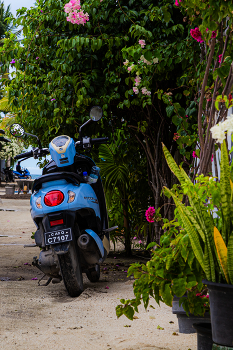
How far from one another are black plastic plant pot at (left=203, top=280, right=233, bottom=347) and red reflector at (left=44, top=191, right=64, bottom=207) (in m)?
1.66

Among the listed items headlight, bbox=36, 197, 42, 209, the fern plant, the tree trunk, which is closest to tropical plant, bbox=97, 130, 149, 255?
the tree trunk

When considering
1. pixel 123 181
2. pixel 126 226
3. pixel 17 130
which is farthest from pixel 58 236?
pixel 126 226

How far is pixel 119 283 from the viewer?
3.70 metres

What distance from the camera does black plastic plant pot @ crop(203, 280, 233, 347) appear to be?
1.36 m

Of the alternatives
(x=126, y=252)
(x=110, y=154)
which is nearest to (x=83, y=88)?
(x=110, y=154)

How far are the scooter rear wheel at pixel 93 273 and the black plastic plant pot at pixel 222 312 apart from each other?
6.90 ft

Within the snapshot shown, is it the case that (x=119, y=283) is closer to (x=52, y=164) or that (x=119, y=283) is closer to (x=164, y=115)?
(x=52, y=164)

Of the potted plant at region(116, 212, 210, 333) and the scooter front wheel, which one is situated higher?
the potted plant at region(116, 212, 210, 333)

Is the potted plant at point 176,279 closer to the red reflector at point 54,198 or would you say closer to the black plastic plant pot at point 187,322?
the black plastic plant pot at point 187,322

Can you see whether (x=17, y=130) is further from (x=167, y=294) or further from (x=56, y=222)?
(x=167, y=294)

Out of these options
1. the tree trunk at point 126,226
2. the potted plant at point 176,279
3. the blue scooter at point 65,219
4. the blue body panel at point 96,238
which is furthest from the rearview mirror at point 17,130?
the potted plant at point 176,279

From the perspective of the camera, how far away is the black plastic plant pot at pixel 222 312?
4.48 ft

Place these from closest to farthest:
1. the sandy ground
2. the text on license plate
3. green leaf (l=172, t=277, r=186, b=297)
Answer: green leaf (l=172, t=277, r=186, b=297) → the sandy ground → the text on license plate

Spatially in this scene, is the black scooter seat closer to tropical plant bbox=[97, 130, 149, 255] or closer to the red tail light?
the red tail light
